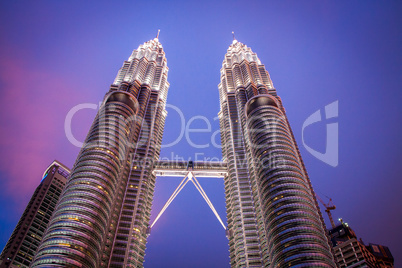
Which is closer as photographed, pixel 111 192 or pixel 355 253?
pixel 111 192

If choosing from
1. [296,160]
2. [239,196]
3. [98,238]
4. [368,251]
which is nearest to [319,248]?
[296,160]

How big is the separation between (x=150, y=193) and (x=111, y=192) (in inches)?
1297

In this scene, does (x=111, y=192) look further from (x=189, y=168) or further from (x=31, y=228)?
(x=31, y=228)

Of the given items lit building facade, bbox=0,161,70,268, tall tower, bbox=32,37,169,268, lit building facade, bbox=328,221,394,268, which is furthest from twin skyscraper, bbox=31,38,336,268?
lit building facade, bbox=0,161,70,268

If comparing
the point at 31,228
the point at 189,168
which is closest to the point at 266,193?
the point at 189,168

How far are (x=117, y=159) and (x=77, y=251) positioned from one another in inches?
1543

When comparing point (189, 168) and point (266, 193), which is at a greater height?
point (189, 168)

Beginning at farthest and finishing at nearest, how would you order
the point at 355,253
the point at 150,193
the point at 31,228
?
the point at 31,228 → the point at 355,253 → the point at 150,193

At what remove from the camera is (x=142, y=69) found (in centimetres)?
18988

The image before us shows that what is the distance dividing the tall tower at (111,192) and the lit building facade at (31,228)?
6873cm

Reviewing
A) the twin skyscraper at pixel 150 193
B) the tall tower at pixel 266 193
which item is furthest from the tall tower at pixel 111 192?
the tall tower at pixel 266 193

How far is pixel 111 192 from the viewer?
111 meters

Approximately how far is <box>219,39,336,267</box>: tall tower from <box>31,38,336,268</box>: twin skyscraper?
35cm

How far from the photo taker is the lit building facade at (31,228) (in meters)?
152
